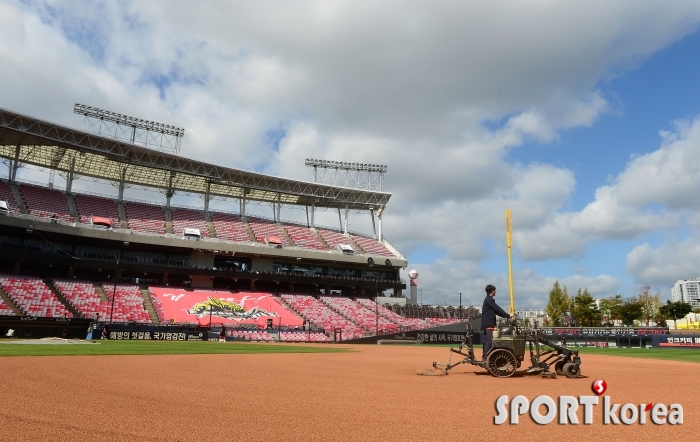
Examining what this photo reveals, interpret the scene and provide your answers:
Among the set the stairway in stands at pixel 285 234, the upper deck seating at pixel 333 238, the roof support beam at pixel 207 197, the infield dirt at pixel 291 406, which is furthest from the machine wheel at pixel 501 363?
the roof support beam at pixel 207 197

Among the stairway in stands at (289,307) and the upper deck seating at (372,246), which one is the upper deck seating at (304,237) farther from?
the stairway in stands at (289,307)

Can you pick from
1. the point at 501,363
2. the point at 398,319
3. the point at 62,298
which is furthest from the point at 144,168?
the point at 501,363

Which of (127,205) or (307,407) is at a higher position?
(127,205)

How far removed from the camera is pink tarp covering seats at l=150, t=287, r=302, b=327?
5441cm

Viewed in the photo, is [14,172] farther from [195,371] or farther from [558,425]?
[558,425]

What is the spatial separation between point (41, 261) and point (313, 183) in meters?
35.1

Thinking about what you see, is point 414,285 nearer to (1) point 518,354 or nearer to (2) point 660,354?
(2) point 660,354

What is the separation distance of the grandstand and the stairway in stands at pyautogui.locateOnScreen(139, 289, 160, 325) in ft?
0.39

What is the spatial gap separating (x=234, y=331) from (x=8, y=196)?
30528 millimetres

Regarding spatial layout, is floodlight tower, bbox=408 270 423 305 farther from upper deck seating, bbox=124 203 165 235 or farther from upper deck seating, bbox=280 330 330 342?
upper deck seating, bbox=124 203 165 235

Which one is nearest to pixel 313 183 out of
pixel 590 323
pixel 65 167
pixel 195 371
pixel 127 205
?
pixel 127 205

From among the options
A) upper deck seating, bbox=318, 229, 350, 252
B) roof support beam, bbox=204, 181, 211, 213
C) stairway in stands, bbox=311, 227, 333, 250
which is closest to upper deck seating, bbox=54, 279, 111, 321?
roof support beam, bbox=204, 181, 211, 213

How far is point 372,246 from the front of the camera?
76625 millimetres

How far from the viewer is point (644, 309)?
84000 mm
